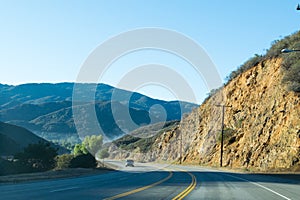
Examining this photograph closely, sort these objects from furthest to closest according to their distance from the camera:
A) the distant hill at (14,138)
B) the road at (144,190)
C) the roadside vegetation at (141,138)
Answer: the roadside vegetation at (141,138), the distant hill at (14,138), the road at (144,190)

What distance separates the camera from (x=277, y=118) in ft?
172

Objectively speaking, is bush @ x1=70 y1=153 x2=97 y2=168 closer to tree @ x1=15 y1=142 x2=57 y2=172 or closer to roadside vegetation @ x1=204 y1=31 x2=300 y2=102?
tree @ x1=15 y1=142 x2=57 y2=172

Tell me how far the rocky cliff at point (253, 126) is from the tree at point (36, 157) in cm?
2390

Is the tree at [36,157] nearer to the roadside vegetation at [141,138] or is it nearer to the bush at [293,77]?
the bush at [293,77]

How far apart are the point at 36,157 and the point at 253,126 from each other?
2978cm

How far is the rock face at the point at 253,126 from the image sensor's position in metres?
47.9

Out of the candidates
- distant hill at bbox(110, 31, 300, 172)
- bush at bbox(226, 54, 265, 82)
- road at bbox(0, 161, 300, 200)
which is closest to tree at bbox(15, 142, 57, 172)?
road at bbox(0, 161, 300, 200)

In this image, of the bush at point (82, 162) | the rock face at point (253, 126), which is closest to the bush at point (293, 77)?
the rock face at point (253, 126)

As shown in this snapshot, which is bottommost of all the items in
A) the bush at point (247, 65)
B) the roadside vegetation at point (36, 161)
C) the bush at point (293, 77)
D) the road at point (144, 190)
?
the road at point (144, 190)

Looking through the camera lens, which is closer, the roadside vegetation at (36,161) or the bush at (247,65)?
the roadside vegetation at (36,161)

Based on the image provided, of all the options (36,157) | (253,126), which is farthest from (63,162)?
(253,126)

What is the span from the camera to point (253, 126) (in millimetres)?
59000

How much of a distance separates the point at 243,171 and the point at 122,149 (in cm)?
9829

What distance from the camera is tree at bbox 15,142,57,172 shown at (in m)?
43.4
